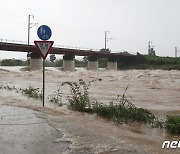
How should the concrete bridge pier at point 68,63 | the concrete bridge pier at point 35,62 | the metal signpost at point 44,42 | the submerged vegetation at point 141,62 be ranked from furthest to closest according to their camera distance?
the submerged vegetation at point 141,62 → the concrete bridge pier at point 68,63 → the concrete bridge pier at point 35,62 → the metal signpost at point 44,42

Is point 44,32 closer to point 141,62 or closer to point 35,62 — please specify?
point 35,62

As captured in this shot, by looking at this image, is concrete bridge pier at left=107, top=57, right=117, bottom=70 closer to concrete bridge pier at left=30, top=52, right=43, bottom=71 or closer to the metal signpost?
concrete bridge pier at left=30, top=52, right=43, bottom=71

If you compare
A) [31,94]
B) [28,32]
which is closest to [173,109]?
[31,94]

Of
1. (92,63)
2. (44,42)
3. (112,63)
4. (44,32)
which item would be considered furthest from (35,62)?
(44,42)

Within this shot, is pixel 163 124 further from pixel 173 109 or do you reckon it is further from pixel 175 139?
pixel 173 109

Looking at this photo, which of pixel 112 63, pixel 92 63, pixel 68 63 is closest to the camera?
pixel 68 63

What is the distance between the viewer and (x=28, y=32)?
225 ft

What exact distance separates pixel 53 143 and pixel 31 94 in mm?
9552

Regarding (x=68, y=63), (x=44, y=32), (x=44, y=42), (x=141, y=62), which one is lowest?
(x=44, y=42)

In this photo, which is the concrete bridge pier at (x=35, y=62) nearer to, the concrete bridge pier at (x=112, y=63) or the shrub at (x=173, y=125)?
the concrete bridge pier at (x=112, y=63)

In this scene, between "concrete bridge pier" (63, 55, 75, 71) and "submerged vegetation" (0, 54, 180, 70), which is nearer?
"concrete bridge pier" (63, 55, 75, 71)

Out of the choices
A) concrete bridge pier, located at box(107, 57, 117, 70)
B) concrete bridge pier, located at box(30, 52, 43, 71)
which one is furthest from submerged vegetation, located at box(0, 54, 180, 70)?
concrete bridge pier, located at box(30, 52, 43, 71)

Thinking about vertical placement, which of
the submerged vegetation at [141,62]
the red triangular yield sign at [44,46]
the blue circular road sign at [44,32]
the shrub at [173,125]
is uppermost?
the submerged vegetation at [141,62]

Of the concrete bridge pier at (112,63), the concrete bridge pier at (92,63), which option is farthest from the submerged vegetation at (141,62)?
the concrete bridge pier at (112,63)
